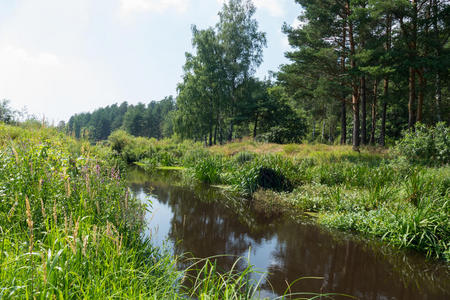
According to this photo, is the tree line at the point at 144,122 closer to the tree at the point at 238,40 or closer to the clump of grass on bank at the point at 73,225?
the tree at the point at 238,40

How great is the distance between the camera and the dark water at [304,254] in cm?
363

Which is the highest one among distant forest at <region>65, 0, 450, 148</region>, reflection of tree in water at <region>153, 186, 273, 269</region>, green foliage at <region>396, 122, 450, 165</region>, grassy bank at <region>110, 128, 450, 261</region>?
distant forest at <region>65, 0, 450, 148</region>

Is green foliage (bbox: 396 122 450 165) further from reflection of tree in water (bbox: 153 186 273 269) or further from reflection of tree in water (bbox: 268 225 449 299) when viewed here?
reflection of tree in water (bbox: 153 186 273 269)

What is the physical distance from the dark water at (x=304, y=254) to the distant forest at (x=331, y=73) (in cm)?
362

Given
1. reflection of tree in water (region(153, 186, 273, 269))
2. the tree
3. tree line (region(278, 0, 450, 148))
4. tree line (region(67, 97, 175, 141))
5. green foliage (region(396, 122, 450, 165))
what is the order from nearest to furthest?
reflection of tree in water (region(153, 186, 273, 269)) < green foliage (region(396, 122, 450, 165)) < tree line (region(278, 0, 450, 148)) < the tree < tree line (region(67, 97, 175, 141))

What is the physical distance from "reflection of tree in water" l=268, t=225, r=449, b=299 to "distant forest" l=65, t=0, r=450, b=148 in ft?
17.2

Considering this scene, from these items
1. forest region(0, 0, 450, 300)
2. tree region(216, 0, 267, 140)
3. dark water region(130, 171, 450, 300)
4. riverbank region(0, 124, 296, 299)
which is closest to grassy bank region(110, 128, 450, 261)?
forest region(0, 0, 450, 300)

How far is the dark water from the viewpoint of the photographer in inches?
143

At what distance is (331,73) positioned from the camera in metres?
17.0

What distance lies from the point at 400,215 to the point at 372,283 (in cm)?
198

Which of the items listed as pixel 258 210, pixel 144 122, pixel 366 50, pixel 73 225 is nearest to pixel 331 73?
pixel 366 50

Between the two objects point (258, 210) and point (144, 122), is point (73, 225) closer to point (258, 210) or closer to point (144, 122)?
point (258, 210)

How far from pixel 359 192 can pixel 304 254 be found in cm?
333

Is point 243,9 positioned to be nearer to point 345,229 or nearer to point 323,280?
point 345,229
